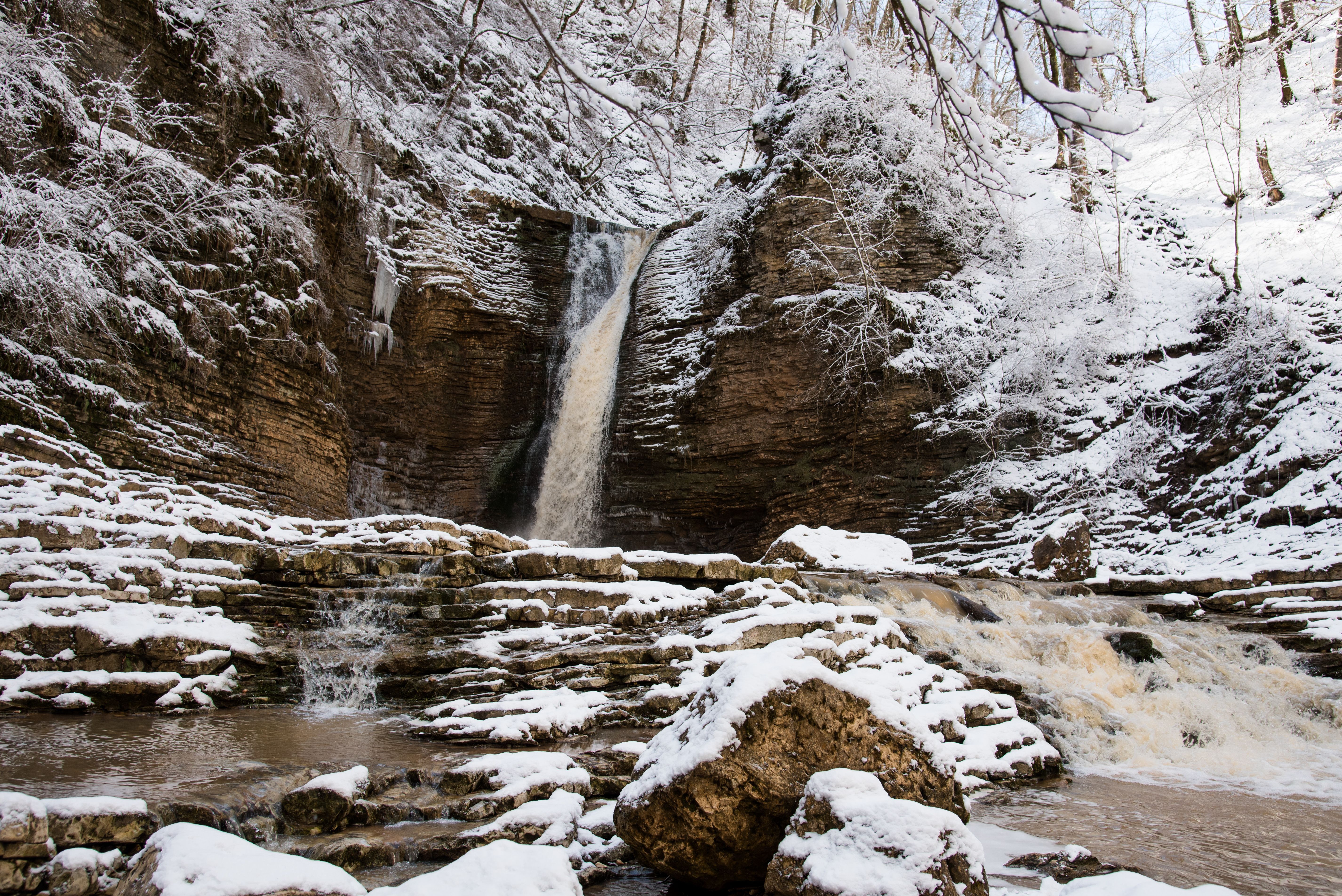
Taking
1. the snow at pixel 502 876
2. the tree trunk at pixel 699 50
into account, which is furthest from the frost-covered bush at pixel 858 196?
the snow at pixel 502 876

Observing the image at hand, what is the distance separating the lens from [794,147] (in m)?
15.6

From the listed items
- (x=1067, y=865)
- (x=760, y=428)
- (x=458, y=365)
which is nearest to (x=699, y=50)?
(x=1067, y=865)

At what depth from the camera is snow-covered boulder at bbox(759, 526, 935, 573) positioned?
34.1 feet

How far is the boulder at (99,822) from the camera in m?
2.79

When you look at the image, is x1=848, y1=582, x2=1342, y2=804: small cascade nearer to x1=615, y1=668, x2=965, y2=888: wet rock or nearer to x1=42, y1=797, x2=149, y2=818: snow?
x1=615, y1=668, x2=965, y2=888: wet rock

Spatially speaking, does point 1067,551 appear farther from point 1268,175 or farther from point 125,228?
point 125,228

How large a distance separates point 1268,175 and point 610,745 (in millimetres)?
16876

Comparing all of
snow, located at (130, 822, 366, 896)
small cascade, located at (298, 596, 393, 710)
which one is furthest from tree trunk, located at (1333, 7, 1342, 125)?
snow, located at (130, 822, 366, 896)

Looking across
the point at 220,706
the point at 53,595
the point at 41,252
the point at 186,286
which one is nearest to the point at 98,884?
the point at 220,706

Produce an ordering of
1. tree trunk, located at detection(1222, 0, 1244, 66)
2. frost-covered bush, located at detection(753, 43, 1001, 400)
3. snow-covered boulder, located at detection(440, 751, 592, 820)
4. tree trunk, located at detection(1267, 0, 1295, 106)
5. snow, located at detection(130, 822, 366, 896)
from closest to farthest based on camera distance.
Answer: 1. snow, located at detection(130, 822, 366, 896)
2. snow-covered boulder, located at detection(440, 751, 592, 820)
3. tree trunk, located at detection(1267, 0, 1295, 106)
4. tree trunk, located at detection(1222, 0, 1244, 66)
5. frost-covered bush, located at detection(753, 43, 1001, 400)

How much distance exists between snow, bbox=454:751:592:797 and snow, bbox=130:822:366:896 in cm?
146

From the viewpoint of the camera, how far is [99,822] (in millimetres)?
2844

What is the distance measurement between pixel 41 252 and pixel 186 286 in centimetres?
248

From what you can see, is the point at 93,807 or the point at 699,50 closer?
the point at 93,807
